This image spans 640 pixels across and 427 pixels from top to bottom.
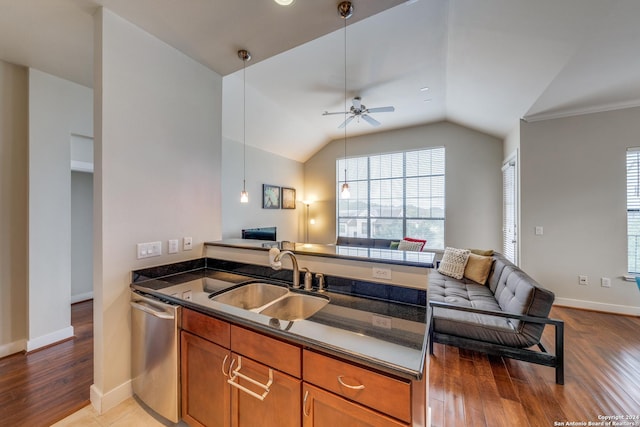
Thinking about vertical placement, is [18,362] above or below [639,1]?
below

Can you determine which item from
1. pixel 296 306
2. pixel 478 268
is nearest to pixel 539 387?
pixel 478 268

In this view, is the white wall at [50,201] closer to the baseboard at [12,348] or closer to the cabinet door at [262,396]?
the baseboard at [12,348]

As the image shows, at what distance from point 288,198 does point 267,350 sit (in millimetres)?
5277

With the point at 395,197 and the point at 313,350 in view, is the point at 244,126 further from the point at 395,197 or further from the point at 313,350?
the point at 313,350

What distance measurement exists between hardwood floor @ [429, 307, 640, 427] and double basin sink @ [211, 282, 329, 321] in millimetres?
1161

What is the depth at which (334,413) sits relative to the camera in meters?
1.01

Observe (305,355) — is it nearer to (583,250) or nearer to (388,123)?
(583,250)

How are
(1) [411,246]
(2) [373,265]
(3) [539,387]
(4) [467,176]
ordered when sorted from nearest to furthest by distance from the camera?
(2) [373,265]
(3) [539,387]
(1) [411,246]
(4) [467,176]

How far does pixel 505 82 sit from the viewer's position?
3.06 metres

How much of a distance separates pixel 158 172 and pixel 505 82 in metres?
3.95

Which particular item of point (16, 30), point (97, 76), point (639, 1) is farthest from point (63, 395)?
point (639, 1)

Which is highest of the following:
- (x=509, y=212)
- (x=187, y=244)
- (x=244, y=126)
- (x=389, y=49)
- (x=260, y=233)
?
(x=389, y=49)

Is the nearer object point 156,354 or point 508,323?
point 156,354

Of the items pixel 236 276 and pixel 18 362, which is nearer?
pixel 236 276
